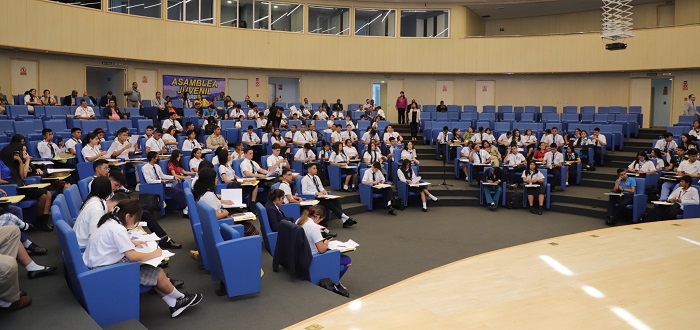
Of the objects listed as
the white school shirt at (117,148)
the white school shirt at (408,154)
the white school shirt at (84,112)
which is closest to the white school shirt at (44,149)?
the white school shirt at (117,148)

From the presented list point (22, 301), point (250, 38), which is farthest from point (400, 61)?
point (22, 301)

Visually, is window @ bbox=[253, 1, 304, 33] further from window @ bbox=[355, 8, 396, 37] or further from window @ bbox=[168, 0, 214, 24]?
window @ bbox=[355, 8, 396, 37]

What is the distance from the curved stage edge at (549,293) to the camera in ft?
15.1

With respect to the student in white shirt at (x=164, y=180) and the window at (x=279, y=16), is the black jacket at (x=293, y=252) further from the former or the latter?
the window at (x=279, y=16)

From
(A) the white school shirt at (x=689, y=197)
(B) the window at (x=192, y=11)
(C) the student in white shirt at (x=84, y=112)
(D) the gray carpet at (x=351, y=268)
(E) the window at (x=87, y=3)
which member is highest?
(B) the window at (x=192, y=11)

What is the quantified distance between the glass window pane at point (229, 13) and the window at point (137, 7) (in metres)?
2.21

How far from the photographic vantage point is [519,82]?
71.5ft

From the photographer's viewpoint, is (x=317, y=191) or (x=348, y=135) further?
(x=348, y=135)

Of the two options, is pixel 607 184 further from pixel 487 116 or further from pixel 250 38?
pixel 250 38

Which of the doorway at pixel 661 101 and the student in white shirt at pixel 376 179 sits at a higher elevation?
the doorway at pixel 661 101

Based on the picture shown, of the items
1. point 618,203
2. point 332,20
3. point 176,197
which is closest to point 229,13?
point 332,20

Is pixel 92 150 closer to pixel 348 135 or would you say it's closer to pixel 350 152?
pixel 350 152

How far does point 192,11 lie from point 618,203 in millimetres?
14544

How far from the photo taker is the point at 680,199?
1021cm
